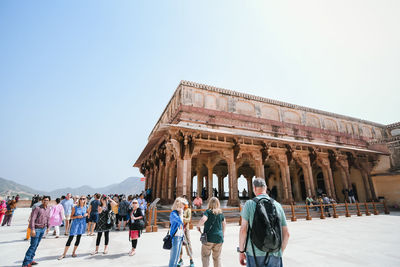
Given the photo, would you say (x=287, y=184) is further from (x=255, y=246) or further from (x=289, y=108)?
(x=255, y=246)

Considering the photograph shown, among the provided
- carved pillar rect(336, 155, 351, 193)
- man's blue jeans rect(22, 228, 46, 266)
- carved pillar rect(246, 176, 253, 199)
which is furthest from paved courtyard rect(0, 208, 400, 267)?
carved pillar rect(246, 176, 253, 199)

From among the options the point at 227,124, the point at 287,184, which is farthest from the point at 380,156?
the point at 227,124

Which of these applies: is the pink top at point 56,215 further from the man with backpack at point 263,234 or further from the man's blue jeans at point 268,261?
the man's blue jeans at point 268,261

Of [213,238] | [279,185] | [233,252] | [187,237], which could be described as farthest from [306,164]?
[213,238]

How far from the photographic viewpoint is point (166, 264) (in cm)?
401

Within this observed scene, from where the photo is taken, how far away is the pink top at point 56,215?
6.99 metres

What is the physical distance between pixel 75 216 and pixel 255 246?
5.00m

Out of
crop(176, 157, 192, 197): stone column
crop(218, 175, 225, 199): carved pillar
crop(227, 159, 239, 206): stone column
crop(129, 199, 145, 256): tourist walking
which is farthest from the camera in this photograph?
crop(218, 175, 225, 199): carved pillar

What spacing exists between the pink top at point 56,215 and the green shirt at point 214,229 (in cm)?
692

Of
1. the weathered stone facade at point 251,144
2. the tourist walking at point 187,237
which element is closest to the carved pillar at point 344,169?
the weathered stone facade at point 251,144

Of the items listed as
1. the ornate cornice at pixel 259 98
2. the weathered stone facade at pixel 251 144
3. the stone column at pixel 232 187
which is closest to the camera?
→ the stone column at pixel 232 187

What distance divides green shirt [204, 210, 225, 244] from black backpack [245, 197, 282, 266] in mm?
1185

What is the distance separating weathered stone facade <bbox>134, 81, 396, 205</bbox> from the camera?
39.3ft

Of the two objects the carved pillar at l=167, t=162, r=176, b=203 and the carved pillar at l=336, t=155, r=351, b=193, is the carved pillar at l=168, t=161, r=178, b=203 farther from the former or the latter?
the carved pillar at l=336, t=155, r=351, b=193
